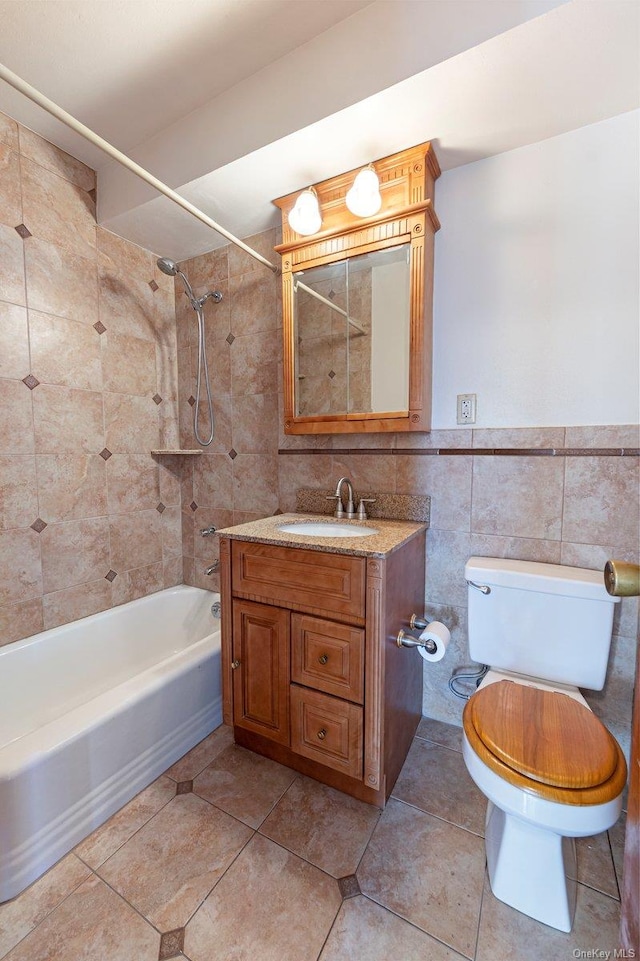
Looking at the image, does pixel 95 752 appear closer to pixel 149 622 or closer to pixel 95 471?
pixel 149 622

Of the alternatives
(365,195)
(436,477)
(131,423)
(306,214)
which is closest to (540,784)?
(436,477)

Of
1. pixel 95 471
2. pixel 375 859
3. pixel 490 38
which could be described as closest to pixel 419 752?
pixel 375 859

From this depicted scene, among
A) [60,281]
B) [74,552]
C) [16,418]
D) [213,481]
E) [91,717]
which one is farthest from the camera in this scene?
[213,481]

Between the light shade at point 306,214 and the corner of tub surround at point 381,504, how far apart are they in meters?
1.09

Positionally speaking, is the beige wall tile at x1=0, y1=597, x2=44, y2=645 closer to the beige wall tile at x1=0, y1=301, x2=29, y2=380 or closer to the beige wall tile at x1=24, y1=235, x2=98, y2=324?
the beige wall tile at x1=0, y1=301, x2=29, y2=380

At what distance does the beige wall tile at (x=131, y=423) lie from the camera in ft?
6.28

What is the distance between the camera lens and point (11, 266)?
1.51m

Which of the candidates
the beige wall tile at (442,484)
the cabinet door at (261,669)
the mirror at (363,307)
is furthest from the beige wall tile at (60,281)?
the beige wall tile at (442,484)

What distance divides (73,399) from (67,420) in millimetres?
103

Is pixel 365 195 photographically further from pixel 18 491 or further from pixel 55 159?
pixel 18 491

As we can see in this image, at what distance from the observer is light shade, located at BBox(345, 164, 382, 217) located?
1338 millimetres

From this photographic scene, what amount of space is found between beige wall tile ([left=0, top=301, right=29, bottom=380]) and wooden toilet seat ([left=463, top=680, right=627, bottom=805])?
6.73ft

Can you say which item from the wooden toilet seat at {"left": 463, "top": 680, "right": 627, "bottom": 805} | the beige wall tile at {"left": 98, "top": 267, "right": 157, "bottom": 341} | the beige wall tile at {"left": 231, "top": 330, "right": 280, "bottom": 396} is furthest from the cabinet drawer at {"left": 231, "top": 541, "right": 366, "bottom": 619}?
the beige wall tile at {"left": 98, "top": 267, "right": 157, "bottom": 341}

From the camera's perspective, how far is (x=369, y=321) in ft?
5.03
